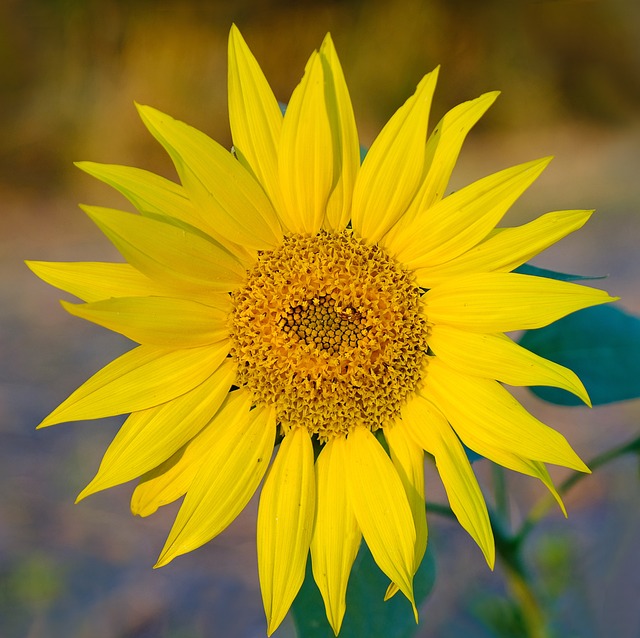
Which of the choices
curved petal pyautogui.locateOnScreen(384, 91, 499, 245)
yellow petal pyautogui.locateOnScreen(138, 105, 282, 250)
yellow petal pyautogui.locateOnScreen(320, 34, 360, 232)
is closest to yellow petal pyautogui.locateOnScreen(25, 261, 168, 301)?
yellow petal pyautogui.locateOnScreen(138, 105, 282, 250)

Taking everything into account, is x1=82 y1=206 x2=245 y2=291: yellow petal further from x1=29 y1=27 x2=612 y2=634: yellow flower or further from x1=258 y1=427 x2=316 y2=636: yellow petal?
x1=258 y1=427 x2=316 y2=636: yellow petal

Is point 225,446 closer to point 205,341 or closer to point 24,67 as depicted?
point 205,341

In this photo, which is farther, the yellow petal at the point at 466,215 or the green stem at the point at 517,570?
the green stem at the point at 517,570

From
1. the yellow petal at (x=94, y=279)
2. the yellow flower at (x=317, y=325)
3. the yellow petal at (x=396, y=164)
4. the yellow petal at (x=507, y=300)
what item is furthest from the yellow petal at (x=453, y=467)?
the yellow petal at (x=94, y=279)

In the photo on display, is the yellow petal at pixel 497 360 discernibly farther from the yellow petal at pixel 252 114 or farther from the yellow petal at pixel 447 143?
the yellow petal at pixel 252 114

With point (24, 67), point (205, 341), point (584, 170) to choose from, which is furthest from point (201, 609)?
point (24, 67)

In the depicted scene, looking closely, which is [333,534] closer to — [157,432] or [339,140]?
[157,432]
